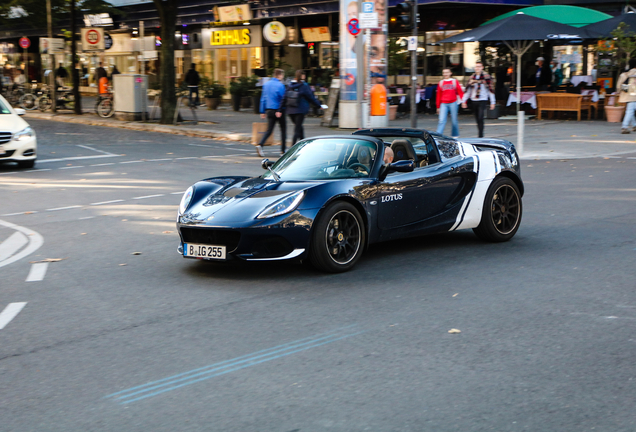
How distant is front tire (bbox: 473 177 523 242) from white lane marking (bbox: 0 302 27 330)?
4516mm

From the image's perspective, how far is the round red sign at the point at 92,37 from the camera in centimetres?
3281

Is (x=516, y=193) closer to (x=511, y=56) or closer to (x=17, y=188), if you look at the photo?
(x=17, y=188)

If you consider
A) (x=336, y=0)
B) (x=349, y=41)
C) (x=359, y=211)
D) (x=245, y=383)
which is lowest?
(x=245, y=383)

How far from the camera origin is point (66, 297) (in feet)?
20.6

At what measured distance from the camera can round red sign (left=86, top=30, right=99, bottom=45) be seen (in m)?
32.8

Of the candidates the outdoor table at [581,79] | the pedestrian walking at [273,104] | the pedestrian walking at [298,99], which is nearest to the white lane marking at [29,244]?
the pedestrian walking at [273,104]

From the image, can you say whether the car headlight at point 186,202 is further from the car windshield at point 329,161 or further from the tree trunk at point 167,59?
the tree trunk at point 167,59

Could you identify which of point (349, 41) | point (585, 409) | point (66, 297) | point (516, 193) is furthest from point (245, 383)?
point (349, 41)

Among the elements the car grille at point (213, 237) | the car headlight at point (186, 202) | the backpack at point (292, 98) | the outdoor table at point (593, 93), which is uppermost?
the outdoor table at point (593, 93)

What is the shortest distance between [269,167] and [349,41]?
15.2 metres

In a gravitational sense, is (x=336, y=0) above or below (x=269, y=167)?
above

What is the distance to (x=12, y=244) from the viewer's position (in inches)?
336

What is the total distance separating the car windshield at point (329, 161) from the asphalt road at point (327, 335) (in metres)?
0.86

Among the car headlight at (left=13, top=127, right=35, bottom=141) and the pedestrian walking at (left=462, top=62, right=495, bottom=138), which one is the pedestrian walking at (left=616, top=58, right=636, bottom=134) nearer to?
the pedestrian walking at (left=462, top=62, right=495, bottom=138)
